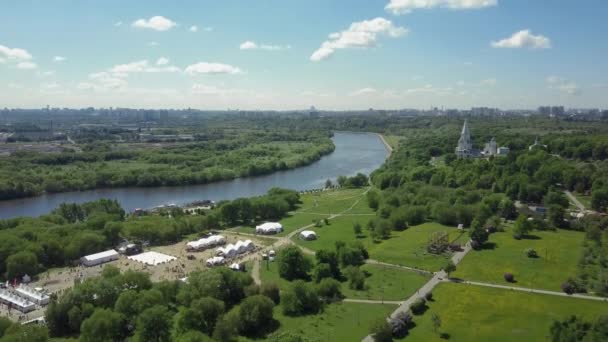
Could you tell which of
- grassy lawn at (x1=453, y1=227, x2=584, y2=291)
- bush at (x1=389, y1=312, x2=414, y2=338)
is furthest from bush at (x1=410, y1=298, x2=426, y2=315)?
grassy lawn at (x1=453, y1=227, x2=584, y2=291)

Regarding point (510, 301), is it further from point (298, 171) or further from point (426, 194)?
point (298, 171)

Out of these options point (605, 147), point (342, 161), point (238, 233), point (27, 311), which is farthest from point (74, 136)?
point (605, 147)

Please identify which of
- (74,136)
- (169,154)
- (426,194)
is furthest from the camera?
(74,136)

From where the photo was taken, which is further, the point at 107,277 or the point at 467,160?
the point at 467,160

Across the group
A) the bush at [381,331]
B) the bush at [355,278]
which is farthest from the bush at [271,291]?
the bush at [381,331]

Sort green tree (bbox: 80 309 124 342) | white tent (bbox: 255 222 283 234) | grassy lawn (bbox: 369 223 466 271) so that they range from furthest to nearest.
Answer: white tent (bbox: 255 222 283 234)
grassy lawn (bbox: 369 223 466 271)
green tree (bbox: 80 309 124 342)

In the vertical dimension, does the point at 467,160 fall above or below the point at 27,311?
above

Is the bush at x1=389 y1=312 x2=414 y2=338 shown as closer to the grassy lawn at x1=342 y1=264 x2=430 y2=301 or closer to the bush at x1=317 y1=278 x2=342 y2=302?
the grassy lawn at x1=342 y1=264 x2=430 y2=301
